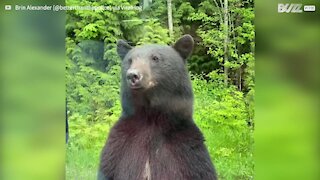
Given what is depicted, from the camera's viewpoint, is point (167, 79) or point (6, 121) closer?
point (167, 79)

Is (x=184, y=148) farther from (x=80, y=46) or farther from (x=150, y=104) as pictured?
(x=80, y=46)

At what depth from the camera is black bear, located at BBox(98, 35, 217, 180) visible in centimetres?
186

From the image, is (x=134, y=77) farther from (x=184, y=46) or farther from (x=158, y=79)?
(x=184, y=46)

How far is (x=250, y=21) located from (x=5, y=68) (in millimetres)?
923

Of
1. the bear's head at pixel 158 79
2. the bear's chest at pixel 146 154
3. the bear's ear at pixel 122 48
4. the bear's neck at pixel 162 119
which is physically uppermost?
the bear's ear at pixel 122 48

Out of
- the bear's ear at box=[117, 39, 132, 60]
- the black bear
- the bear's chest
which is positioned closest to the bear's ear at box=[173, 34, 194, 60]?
the black bear

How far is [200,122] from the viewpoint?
1.96 m

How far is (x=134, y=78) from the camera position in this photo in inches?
70.7

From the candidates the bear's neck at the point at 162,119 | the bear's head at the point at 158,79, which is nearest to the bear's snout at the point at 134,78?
the bear's head at the point at 158,79

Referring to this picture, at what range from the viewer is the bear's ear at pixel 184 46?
1.90 metres

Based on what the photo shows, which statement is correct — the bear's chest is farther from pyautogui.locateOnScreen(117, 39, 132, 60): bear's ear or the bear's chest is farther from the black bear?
pyautogui.locateOnScreen(117, 39, 132, 60): bear's ear

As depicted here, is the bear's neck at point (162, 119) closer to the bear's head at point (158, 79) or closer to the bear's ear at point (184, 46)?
the bear's head at point (158, 79)

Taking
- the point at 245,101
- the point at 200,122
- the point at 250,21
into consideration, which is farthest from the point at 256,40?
the point at 200,122

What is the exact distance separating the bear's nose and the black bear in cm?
4
